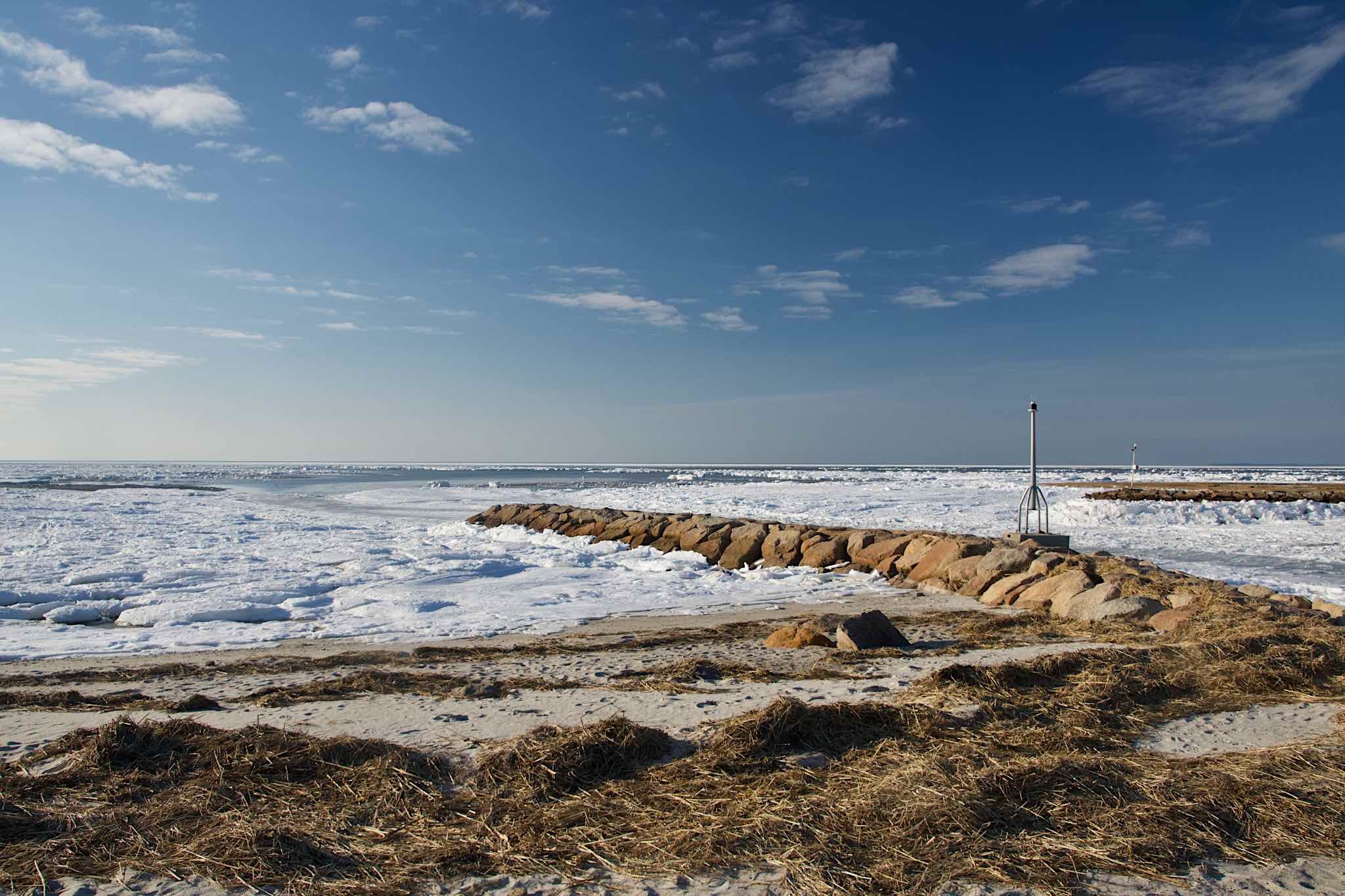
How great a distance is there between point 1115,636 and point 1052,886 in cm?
497

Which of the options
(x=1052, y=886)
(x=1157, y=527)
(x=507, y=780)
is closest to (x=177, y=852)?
(x=507, y=780)

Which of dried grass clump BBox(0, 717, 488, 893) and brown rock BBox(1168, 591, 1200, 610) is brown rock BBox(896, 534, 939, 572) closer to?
brown rock BBox(1168, 591, 1200, 610)

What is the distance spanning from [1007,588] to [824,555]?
379cm

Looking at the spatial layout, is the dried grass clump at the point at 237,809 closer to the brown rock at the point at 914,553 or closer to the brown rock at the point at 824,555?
the brown rock at the point at 914,553

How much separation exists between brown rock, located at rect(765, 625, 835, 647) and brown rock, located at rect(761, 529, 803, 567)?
5989mm

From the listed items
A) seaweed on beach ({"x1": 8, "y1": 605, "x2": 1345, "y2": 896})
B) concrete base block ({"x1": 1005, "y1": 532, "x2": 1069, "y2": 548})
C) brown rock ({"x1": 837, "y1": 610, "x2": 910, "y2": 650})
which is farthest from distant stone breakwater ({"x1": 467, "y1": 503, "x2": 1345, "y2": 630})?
seaweed on beach ({"x1": 8, "y1": 605, "x2": 1345, "y2": 896})

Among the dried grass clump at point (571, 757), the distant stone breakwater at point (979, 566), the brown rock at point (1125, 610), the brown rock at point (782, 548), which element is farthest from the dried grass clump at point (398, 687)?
the brown rock at point (782, 548)

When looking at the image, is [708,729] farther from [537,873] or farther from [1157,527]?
[1157,527]

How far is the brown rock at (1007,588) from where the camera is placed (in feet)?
29.8

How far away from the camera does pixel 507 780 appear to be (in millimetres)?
3402

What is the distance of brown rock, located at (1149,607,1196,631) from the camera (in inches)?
267

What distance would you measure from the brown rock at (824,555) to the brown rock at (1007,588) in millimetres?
3325

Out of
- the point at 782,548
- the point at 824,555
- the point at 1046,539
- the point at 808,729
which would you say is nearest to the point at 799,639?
the point at 808,729

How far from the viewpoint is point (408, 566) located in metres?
12.5
